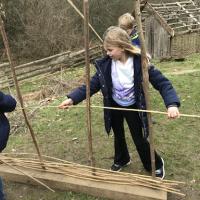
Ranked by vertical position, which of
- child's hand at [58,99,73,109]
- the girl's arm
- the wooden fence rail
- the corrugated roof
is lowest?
the wooden fence rail

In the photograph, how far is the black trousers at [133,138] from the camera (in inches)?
137

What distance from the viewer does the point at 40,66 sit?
15.0 meters

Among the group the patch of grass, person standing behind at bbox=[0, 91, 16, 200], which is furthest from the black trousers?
person standing behind at bbox=[0, 91, 16, 200]

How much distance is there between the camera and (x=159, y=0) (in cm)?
2417

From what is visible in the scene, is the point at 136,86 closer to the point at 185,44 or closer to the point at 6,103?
the point at 6,103

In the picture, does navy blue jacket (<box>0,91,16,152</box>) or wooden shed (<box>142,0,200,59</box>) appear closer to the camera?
navy blue jacket (<box>0,91,16,152</box>)

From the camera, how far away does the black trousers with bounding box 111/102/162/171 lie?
3.48 metres

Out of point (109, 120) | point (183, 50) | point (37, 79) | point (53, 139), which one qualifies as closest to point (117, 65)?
point (109, 120)

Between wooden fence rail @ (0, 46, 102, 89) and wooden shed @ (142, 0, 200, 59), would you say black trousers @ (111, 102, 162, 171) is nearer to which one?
wooden fence rail @ (0, 46, 102, 89)

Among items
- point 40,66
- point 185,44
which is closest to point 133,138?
point 40,66

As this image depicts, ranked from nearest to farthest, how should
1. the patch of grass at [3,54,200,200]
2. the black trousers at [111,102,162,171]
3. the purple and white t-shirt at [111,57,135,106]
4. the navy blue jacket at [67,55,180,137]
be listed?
the navy blue jacket at [67,55,180,137]
the purple and white t-shirt at [111,57,135,106]
the black trousers at [111,102,162,171]
the patch of grass at [3,54,200,200]

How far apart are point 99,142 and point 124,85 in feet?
4.85

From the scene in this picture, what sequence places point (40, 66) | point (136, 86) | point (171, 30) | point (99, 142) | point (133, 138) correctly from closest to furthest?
point (136, 86)
point (133, 138)
point (99, 142)
point (40, 66)
point (171, 30)

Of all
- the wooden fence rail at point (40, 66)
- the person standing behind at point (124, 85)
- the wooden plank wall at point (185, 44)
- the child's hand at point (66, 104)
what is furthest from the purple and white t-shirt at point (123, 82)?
the wooden plank wall at point (185, 44)
